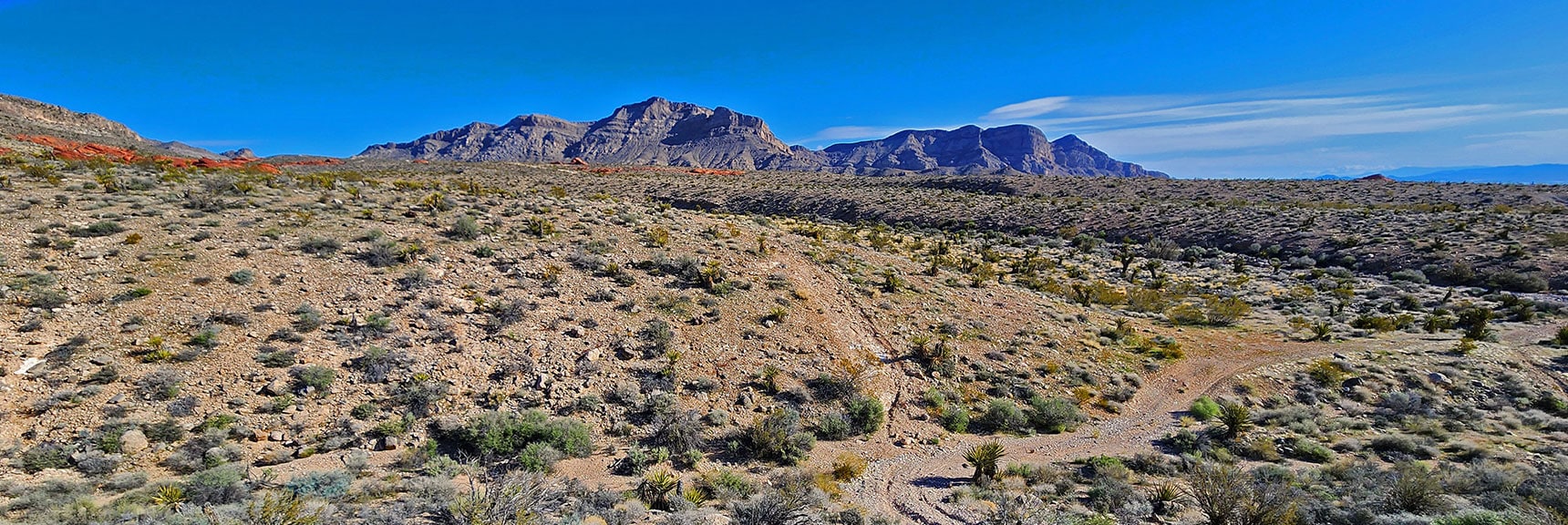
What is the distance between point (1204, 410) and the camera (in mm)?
11984

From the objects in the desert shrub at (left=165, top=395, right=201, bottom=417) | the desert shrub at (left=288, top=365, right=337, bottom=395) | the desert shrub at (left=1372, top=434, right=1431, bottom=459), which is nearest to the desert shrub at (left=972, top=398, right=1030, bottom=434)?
the desert shrub at (left=1372, top=434, right=1431, bottom=459)

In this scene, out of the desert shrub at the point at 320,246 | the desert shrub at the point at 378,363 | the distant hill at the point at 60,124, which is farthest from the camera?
the distant hill at the point at 60,124

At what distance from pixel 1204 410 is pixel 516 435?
45.5 ft

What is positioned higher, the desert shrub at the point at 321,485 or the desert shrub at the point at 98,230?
the desert shrub at the point at 98,230

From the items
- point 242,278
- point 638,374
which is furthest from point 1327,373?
point 242,278

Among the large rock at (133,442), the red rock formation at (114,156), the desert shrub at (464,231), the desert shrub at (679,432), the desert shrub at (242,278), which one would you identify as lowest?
the desert shrub at (679,432)

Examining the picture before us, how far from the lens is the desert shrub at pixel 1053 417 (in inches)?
452

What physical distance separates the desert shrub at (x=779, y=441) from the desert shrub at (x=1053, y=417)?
16.0ft

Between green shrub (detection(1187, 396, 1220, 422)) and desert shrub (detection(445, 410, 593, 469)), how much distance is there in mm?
12521

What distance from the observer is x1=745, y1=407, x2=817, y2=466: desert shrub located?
32.1 feet

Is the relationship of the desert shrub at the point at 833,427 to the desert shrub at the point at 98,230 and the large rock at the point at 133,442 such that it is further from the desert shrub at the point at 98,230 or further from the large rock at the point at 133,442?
the desert shrub at the point at 98,230

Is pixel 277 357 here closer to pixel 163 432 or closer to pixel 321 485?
pixel 163 432

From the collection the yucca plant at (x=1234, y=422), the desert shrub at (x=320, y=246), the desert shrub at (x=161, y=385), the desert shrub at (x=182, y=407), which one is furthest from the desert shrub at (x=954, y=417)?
the desert shrub at (x=320, y=246)

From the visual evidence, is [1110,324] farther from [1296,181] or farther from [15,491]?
[1296,181]
